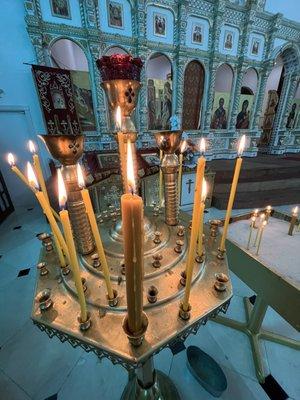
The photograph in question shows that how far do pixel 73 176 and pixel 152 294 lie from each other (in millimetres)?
496

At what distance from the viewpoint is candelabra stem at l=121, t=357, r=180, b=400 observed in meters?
1.03

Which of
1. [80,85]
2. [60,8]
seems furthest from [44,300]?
[60,8]

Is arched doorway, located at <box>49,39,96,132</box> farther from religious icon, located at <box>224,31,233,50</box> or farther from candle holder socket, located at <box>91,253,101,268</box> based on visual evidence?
candle holder socket, located at <box>91,253,101,268</box>

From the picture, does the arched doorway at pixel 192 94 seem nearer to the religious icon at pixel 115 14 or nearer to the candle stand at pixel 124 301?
the religious icon at pixel 115 14

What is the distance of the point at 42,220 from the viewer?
4.30 meters

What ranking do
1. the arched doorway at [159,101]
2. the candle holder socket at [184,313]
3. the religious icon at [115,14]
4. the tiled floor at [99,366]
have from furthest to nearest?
the arched doorway at [159,101]
the religious icon at [115,14]
the tiled floor at [99,366]
the candle holder socket at [184,313]

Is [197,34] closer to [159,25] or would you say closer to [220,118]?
[159,25]

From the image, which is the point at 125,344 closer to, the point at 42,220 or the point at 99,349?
the point at 99,349

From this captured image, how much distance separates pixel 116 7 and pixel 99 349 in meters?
7.88

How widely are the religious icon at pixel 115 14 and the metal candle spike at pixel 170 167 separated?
6.93 meters

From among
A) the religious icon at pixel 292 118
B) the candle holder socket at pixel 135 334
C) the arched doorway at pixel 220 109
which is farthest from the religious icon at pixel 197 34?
the candle holder socket at pixel 135 334

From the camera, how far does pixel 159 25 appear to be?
6.03m

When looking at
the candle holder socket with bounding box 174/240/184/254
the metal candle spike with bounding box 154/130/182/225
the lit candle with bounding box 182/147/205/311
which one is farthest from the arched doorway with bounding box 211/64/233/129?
the lit candle with bounding box 182/147/205/311

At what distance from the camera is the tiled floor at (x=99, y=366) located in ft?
4.94
